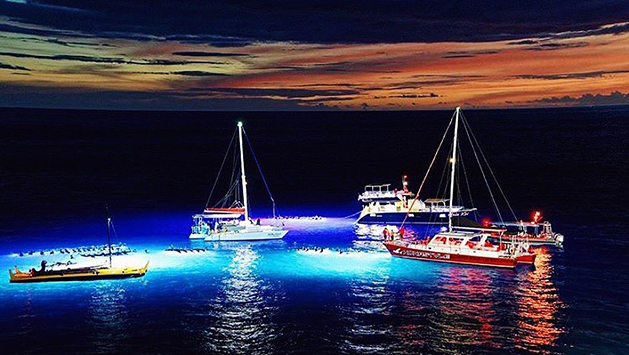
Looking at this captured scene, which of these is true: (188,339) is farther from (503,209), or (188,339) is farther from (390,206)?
(503,209)

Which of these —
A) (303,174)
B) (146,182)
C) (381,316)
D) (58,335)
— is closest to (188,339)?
(58,335)

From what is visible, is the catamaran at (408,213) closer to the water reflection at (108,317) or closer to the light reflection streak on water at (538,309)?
the light reflection streak on water at (538,309)

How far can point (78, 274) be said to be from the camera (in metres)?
71.6

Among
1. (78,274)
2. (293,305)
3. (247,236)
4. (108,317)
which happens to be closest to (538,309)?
(293,305)

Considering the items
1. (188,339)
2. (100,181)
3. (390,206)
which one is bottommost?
(188,339)

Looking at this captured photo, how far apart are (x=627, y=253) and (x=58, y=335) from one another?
231 feet

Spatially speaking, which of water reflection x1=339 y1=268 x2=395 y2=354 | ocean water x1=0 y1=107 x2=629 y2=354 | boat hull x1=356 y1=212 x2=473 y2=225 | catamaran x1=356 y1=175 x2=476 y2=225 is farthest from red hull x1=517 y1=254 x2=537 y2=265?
boat hull x1=356 y1=212 x2=473 y2=225

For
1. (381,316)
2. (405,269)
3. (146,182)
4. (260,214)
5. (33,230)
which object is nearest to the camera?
(381,316)

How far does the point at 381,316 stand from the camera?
60906 mm

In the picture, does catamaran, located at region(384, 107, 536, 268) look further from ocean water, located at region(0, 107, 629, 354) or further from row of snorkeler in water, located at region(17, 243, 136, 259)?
row of snorkeler in water, located at region(17, 243, 136, 259)

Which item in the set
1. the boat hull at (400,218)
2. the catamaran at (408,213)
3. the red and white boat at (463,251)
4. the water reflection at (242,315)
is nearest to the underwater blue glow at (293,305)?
the water reflection at (242,315)

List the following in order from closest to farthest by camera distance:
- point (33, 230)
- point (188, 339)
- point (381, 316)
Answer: point (188, 339) → point (381, 316) → point (33, 230)

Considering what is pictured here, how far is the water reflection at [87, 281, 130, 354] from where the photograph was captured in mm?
54562

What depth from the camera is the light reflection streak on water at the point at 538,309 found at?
53956 mm
